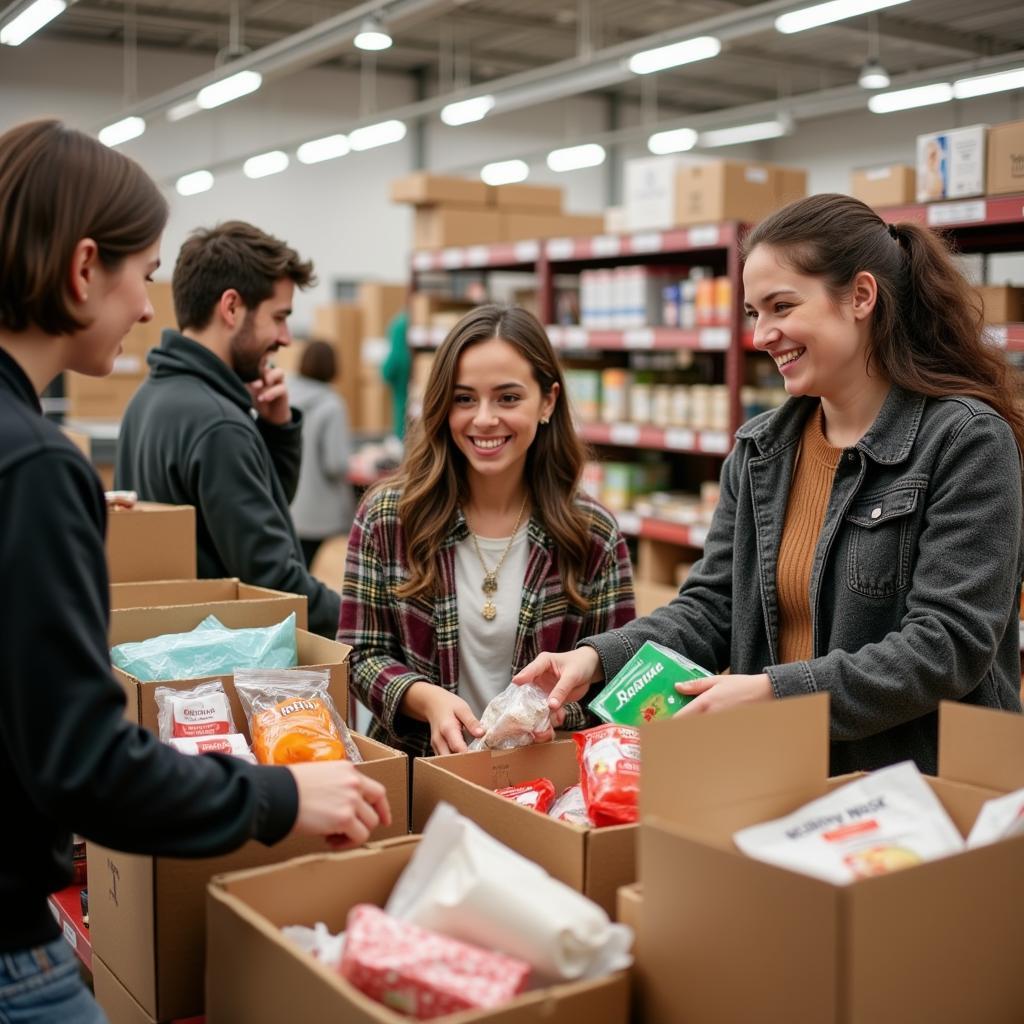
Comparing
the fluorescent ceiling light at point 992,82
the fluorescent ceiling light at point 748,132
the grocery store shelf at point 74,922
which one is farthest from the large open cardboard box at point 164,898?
the fluorescent ceiling light at point 748,132

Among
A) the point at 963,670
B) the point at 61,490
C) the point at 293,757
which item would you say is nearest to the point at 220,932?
the point at 293,757

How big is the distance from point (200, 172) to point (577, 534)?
10.8 metres

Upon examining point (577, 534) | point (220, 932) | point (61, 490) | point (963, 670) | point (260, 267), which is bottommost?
point (220, 932)

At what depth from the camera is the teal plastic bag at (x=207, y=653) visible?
1.91 meters

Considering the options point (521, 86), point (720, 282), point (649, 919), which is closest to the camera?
point (649, 919)

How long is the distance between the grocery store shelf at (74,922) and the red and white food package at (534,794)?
64cm

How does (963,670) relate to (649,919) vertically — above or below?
above

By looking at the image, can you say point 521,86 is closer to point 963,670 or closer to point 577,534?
point 577,534

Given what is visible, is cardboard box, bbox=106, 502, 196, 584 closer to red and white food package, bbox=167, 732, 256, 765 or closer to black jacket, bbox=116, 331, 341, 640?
black jacket, bbox=116, 331, 341, 640

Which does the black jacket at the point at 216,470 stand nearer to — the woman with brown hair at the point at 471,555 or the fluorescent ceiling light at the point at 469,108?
the woman with brown hair at the point at 471,555

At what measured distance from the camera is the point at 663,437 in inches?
222

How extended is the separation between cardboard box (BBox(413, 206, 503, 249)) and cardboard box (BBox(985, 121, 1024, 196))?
158 inches

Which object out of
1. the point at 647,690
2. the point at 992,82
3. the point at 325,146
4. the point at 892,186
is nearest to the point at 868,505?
the point at 647,690

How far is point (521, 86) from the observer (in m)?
9.12
